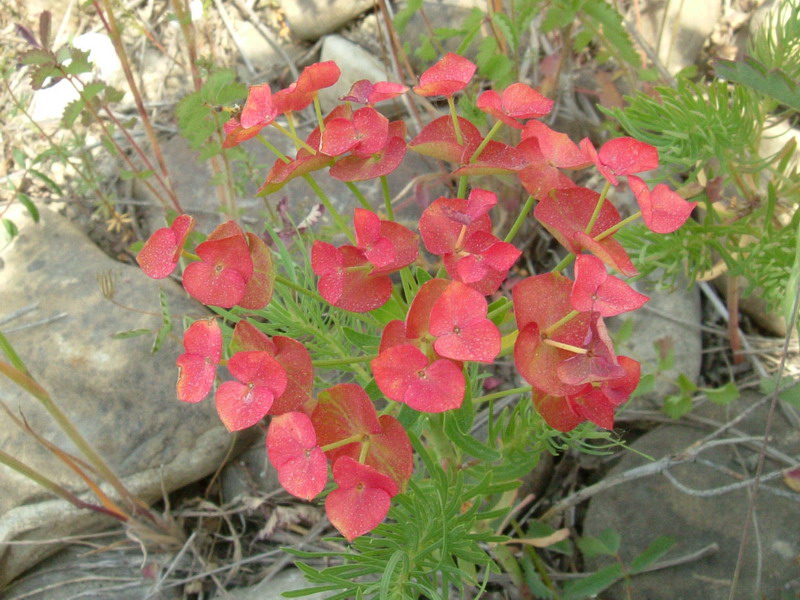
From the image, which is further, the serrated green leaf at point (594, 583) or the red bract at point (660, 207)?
the serrated green leaf at point (594, 583)

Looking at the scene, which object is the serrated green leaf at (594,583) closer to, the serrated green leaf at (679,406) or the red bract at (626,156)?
the serrated green leaf at (679,406)

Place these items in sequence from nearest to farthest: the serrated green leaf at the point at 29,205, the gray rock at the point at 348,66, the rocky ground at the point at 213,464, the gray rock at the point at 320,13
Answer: the rocky ground at the point at 213,464, the serrated green leaf at the point at 29,205, the gray rock at the point at 348,66, the gray rock at the point at 320,13

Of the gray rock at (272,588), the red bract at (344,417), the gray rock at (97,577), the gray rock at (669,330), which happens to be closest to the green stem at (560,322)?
the red bract at (344,417)

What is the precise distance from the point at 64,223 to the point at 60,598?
3.64 ft

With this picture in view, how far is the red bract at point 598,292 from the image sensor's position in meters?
0.74

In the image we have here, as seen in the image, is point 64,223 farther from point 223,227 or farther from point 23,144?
point 223,227

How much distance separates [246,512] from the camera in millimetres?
1717

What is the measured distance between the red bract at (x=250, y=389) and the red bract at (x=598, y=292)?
327 millimetres

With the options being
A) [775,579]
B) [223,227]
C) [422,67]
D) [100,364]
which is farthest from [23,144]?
[775,579]

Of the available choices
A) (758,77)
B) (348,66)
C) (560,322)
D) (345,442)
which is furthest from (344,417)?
(348,66)

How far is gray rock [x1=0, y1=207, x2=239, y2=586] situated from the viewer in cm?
164

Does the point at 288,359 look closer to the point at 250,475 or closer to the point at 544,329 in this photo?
the point at 544,329

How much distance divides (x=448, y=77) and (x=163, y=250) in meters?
0.44

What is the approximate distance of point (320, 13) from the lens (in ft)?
8.55
